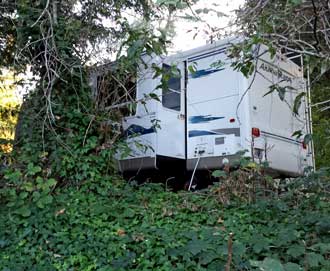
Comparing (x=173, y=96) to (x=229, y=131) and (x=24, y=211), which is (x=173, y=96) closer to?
(x=229, y=131)

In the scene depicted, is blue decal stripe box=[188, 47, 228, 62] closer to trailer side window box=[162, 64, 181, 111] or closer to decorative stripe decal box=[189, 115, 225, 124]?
trailer side window box=[162, 64, 181, 111]

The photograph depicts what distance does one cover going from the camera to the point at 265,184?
19.3 ft

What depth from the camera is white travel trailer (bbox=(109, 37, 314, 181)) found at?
717cm

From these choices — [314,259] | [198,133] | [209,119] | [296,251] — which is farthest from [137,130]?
[314,259]

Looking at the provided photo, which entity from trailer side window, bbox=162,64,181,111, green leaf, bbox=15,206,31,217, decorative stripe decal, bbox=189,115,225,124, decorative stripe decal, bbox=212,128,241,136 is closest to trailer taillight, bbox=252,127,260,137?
decorative stripe decal, bbox=212,128,241,136

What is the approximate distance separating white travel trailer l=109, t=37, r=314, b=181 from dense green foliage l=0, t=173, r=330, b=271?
1.38 meters

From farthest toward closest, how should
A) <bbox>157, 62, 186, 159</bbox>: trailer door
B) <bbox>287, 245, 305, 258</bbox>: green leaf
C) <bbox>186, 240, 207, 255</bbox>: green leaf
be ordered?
<bbox>157, 62, 186, 159</bbox>: trailer door < <bbox>186, 240, 207, 255</bbox>: green leaf < <bbox>287, 245, 305, 258</bbox>: green leaf

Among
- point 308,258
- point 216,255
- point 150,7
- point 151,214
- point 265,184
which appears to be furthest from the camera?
point 150,7

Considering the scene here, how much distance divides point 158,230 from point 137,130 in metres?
3.25

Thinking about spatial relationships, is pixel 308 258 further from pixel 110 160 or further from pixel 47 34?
pixel 47 34

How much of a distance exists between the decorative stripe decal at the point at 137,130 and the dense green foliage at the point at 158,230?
133cm

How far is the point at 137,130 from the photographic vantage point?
7551mm

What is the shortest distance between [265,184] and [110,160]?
2.19 meters

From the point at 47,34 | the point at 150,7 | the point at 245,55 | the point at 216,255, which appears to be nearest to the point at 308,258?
the point at 216,255
